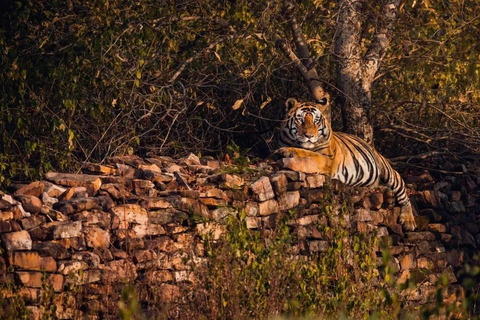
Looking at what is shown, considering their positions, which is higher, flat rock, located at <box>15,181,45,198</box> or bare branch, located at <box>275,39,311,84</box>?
bare branch, located at <box>275,39,311,84</box>

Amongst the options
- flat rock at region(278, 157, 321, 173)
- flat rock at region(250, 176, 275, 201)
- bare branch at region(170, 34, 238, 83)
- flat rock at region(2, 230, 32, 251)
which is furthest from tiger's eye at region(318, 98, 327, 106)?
flat rock at region(2, 230, 32, 251)

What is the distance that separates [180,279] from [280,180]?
6.40ft

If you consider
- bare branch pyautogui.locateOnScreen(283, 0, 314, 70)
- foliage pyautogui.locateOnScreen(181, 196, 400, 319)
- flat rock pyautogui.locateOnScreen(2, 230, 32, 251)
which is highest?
bare branch pyautogui.locateOnScreen(283, 0, 314, 70)

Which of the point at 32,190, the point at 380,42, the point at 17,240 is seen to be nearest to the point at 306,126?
the point at 380,42

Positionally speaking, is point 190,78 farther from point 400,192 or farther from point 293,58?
point 400,192

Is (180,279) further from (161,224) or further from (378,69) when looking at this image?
(378,69)

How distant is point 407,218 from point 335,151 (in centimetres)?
110

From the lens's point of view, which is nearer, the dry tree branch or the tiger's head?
the tiger's head

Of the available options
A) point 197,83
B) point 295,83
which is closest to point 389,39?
point 295,83

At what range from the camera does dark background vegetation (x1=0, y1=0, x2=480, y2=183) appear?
1172 cm

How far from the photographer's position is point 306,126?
473 inches

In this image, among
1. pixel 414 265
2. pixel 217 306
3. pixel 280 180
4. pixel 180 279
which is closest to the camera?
pixel 217 306

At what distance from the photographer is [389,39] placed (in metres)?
13.1

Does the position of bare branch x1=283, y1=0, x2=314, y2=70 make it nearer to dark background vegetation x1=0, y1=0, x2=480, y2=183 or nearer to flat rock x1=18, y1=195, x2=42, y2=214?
dark background vegetation x1=0, y1=0, x2=480, y2=183
